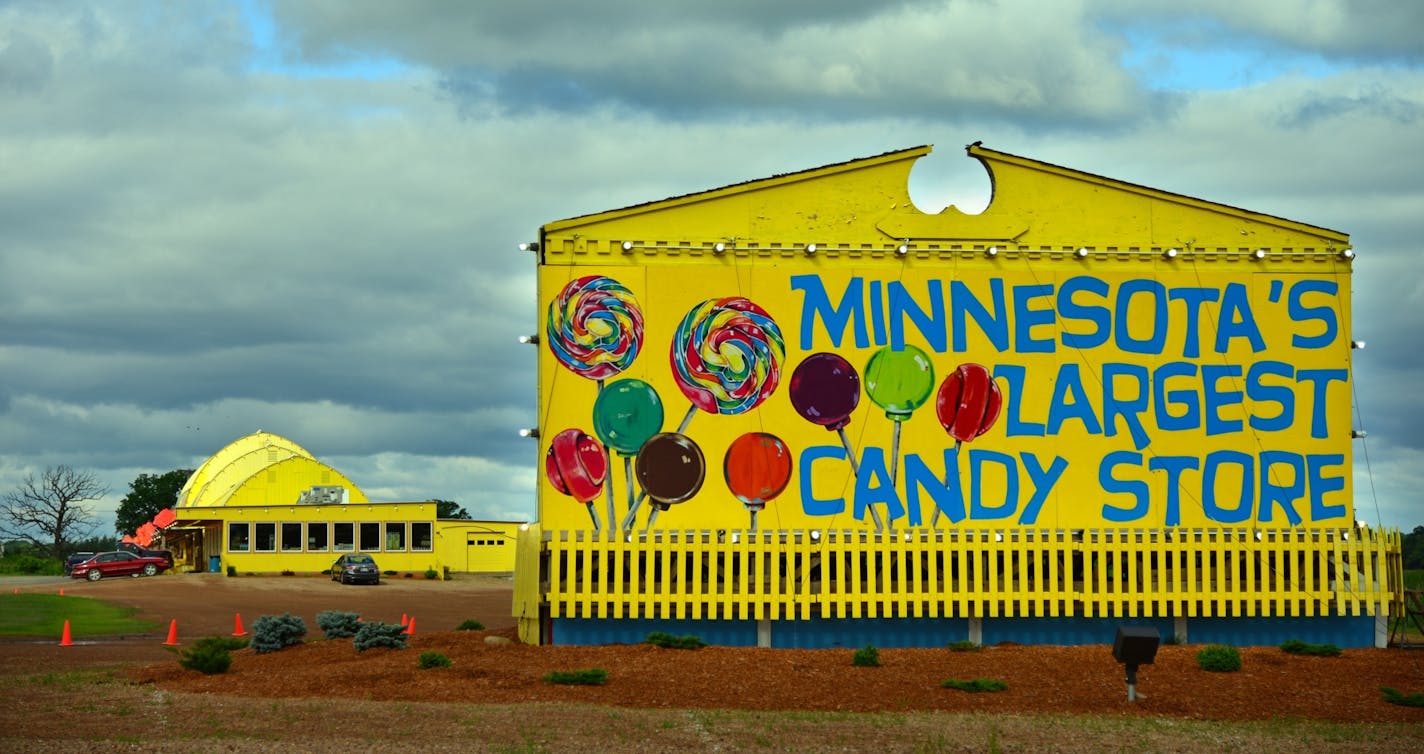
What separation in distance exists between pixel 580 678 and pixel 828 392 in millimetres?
5866

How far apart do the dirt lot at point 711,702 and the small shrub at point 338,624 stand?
0.46m

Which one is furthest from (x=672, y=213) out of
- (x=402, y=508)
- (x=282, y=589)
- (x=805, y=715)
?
(x=402, y=508)

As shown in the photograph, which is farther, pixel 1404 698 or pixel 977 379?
pixel 977 379

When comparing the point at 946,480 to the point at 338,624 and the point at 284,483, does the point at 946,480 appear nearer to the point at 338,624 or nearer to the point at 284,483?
the point at 338,624

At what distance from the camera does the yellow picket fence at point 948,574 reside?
17.9m

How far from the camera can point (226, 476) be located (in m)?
73.1

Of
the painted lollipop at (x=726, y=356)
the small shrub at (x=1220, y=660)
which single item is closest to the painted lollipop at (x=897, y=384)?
the painted lollipop at (x=726, y=356)

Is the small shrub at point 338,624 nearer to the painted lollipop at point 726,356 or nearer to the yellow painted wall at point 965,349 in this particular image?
the yellow painted wall at point 965,349

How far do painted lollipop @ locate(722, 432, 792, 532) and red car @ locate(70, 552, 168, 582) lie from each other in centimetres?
4484

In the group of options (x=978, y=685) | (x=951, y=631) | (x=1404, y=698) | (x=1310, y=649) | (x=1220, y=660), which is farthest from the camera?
(x=951, y=631)

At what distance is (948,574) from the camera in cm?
1812

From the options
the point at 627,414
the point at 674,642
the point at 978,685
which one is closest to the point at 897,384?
the point at 627,414

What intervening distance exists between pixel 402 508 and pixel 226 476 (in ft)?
56.0

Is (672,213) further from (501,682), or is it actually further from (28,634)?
(28,634)
